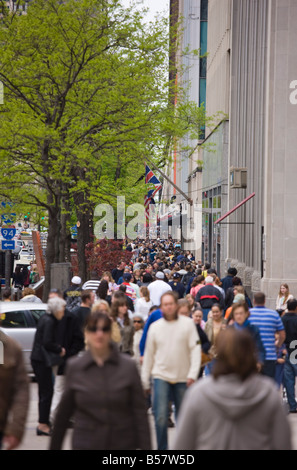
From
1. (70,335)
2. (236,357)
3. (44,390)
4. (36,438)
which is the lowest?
(36,438)

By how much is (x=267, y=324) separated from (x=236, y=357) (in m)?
6.22

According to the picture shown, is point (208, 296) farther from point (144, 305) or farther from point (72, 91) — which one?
point (72, 91)

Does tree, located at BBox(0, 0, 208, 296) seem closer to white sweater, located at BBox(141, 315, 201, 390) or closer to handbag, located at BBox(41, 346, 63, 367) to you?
handbag, located at BBox(41, 346, 63, 367)

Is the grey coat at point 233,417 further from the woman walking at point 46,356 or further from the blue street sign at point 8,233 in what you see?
the blue street sign at point 8,233

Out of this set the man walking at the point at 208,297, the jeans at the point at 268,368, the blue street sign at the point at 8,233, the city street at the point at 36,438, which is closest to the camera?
the city street at the point at 36,438

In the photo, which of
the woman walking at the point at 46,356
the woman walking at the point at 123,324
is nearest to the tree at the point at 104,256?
the woman walking at the point at 123,324

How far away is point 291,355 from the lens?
12.2 m

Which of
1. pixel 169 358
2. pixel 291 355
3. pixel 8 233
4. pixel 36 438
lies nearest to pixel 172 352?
pixel 169 358

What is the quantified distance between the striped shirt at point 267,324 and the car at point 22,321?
18.3ft

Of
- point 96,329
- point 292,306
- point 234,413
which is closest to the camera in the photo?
point 234,413

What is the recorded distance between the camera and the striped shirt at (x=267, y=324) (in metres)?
10.5

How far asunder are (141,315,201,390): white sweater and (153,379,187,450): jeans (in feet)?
0.22

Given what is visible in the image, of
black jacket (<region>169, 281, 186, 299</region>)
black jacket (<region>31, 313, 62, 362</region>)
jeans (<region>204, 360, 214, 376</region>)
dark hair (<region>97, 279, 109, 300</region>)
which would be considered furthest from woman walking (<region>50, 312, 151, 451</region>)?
black jacket (<region>169, 281, 186, 299</region>)

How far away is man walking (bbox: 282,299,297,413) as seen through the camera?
12195 mm
